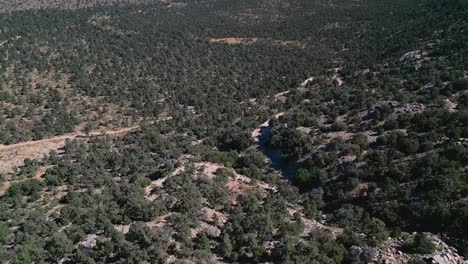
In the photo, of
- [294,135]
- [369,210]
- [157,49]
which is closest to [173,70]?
[157,49]

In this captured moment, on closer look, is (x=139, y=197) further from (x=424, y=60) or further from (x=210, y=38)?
(x=210, y=38)

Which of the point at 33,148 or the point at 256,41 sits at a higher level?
the point at 33,148

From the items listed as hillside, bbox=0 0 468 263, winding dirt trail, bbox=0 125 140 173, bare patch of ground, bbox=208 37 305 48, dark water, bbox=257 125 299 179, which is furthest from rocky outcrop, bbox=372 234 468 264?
bare patch of ground, bbox=208 37 305 48


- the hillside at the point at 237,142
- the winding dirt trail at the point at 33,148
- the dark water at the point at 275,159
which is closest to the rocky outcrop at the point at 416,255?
the hillside at the point at 237,142

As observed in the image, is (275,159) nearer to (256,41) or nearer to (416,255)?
(416,255)

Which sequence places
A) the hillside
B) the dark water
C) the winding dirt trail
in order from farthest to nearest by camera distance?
1. the winding dirt trail
2. the dark water
3. the hillside

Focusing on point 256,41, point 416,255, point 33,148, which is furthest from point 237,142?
point 256,41

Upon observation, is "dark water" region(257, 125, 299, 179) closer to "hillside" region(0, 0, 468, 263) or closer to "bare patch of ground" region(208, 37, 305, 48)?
"hillside" region(0, 0, 468, 263)
